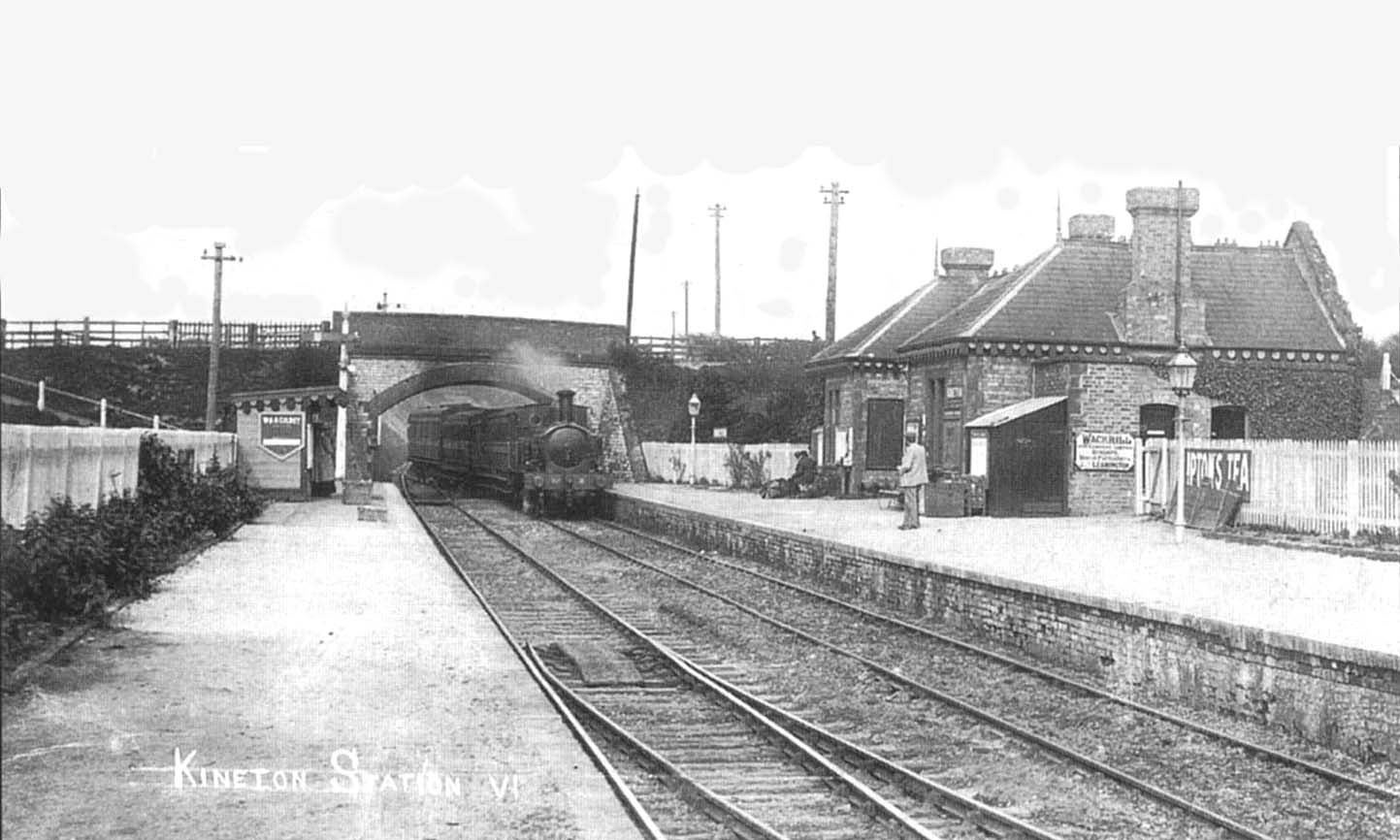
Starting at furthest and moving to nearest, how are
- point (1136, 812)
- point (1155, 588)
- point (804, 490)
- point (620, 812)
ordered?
1. point (804, 490)
2. point (1155, 588)
3. point (1136, 812)
4. point (620, 812)

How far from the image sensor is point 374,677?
999 centimetres

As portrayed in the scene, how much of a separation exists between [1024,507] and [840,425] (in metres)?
10.2

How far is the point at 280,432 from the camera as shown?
99.5 feet

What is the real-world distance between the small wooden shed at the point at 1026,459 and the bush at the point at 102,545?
1194cm

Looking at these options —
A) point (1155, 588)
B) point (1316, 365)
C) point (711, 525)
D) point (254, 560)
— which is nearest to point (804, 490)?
point (711, 525)

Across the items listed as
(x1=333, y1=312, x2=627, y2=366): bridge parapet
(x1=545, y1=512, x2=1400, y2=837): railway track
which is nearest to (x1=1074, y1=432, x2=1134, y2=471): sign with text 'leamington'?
(x1=545, y1=512, x2=1400, y2=837): railway track

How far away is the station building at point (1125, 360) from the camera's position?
76.8 feet

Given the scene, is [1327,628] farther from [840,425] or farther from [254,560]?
[840,425]

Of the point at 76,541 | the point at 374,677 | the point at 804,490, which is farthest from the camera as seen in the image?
the point at 804,490

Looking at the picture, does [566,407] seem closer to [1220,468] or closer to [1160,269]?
[1160,269]

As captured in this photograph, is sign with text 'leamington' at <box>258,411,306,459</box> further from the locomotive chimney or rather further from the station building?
the station building

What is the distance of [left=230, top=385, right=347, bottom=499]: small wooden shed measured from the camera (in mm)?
29875

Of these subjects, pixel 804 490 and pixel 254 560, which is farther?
pixel 804 490
